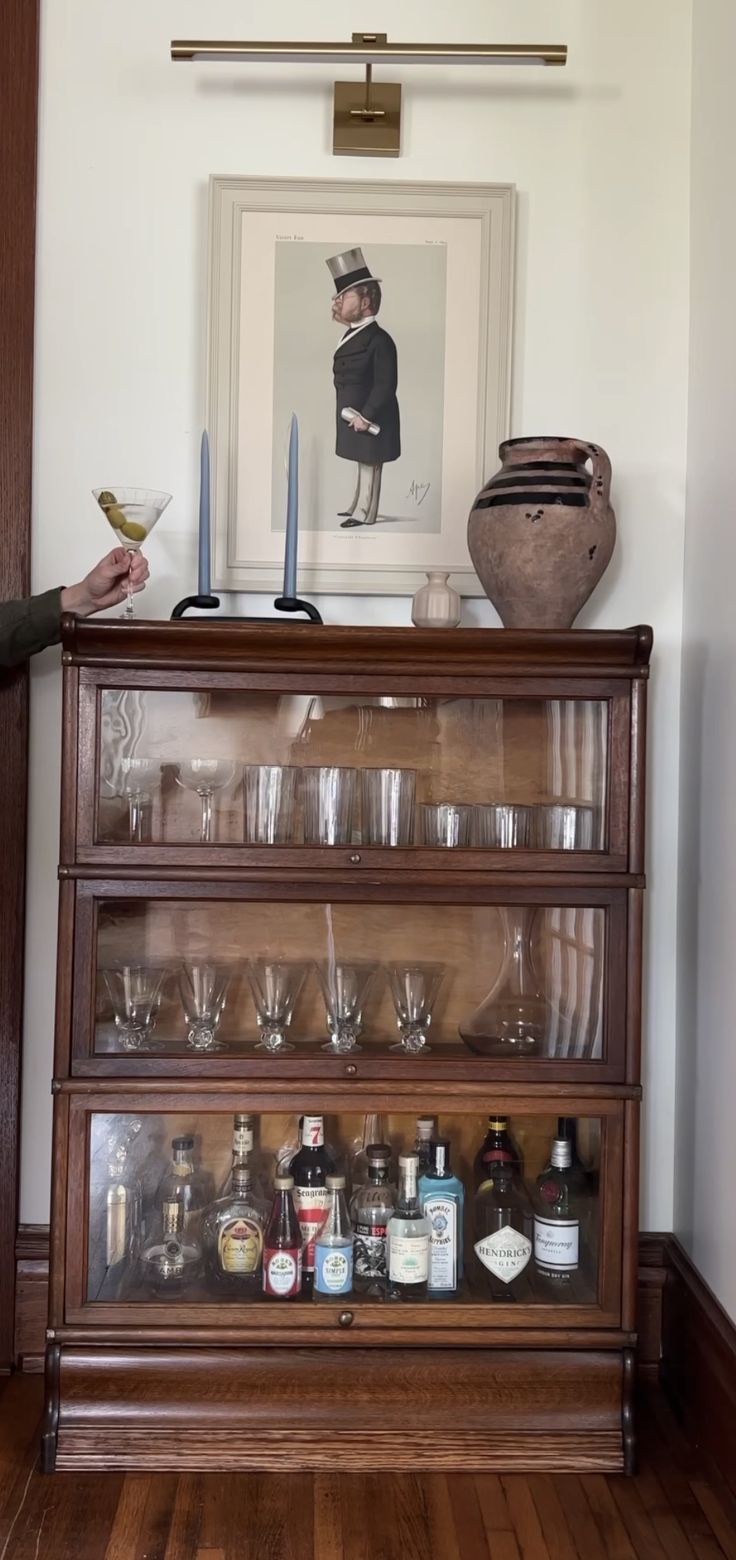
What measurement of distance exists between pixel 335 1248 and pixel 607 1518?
51 centimetres

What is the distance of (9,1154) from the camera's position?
7.04ft

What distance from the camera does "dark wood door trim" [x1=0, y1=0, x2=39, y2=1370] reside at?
7.02 feet

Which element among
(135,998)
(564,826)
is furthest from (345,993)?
(564,826)

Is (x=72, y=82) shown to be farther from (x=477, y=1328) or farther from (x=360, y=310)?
(x=477, y=1328)

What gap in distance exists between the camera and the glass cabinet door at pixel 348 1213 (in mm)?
1867

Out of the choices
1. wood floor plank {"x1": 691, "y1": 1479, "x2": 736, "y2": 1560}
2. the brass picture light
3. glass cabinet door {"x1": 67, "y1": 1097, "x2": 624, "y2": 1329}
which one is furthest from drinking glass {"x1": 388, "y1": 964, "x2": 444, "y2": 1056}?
the brass picture light

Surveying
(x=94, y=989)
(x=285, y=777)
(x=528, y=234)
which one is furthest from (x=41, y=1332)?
(x=528, y=234)

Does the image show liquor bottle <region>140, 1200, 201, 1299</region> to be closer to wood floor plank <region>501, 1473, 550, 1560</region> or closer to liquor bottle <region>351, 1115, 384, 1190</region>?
liquor bottle <region>351, 1115, 384, 1190</region>

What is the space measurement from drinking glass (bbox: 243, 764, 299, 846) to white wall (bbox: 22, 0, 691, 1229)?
394 millimetres

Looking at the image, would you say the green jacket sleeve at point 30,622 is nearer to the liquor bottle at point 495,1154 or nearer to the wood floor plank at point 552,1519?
the liquor bottle at point 495,1154

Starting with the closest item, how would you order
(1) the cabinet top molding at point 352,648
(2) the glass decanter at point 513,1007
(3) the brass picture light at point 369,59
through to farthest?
(1) the cabinet top molding at point 352,648
(2) the glass decanter at point 513,1007
(3) the brass picture light at point 369,59

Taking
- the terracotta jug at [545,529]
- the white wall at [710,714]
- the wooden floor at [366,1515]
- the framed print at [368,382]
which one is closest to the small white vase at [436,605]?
the terracotta jug at [545,529]

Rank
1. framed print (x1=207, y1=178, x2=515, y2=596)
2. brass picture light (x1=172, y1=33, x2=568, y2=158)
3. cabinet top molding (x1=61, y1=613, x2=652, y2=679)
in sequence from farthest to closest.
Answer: framed print (x1=207, y1=178, x2=515, y2=596) → brass picture light (x1=172, y1=33, x2=568, y2=158) → cabinet top molding (x1=61, y1=613, x2=652, y2=679)

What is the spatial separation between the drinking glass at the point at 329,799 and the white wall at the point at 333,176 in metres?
0.38
